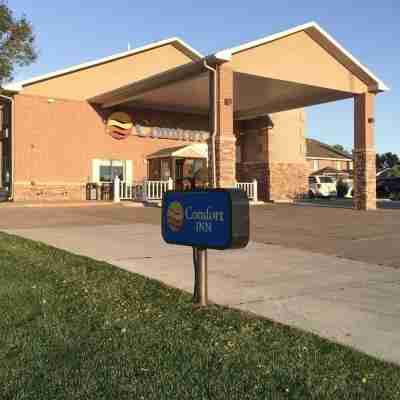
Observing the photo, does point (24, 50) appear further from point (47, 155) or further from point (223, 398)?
point (223, 398)

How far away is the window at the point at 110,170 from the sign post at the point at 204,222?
20.4 m

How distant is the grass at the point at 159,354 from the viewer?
121 inches

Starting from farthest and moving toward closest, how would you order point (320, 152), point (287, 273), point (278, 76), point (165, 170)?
point (320, 152) < point (165, 170) < point (278, 76) < point (287, 273)

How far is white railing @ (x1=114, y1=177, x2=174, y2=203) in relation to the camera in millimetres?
23422

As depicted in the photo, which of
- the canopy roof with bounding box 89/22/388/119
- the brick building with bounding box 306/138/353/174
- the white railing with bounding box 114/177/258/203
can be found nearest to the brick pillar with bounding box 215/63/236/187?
the canopy roof with bounding box 89/22/388/119

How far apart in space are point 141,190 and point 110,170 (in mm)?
2248

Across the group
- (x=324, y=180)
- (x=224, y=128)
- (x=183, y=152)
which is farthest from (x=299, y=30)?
(x=324, y=180)

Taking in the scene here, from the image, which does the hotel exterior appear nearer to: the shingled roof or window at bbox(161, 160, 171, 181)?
window at bbox(161, 160, 171, 181)

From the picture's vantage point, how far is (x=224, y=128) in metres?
17.4

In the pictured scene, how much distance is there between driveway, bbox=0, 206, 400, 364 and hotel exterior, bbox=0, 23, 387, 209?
21.4ft

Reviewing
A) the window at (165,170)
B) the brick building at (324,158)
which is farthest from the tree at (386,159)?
the window at (165,170)

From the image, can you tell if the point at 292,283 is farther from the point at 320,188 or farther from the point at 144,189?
the point at 320,188

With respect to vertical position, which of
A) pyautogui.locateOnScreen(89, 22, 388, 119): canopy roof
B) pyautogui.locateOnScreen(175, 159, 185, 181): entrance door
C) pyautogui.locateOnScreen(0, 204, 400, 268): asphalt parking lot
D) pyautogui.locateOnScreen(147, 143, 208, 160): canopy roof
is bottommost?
pyautogui.locateOnScreen(0, 204, 400, 268): asphalt parking lot

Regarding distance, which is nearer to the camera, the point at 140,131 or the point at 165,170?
the point at 165,170
